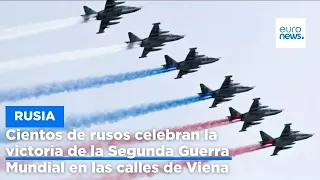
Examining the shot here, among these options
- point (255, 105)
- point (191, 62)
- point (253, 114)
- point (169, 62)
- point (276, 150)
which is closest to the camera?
point (169, 62)

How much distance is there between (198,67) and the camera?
71.8m

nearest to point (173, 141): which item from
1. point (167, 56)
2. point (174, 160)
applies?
point (174, 160)

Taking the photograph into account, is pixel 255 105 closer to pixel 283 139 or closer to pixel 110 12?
pixel 283 139

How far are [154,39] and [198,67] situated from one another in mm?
3856

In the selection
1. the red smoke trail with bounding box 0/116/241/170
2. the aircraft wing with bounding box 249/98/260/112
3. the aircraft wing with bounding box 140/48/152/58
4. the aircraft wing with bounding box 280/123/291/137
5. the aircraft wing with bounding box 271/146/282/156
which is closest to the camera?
the red smoke trail with bounding box 0/116/241/170

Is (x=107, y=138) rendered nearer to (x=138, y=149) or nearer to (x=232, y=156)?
(x=138, y=149)

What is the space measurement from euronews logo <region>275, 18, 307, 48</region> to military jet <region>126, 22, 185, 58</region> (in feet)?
22.6

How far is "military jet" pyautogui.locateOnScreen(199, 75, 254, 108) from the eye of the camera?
7188 centimetres

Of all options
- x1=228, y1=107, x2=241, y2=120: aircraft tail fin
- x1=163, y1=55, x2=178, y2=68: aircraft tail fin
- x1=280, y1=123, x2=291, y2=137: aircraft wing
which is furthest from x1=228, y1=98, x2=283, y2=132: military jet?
x1=163, y1=55, x2=178, y2=68: aircraft tail fin

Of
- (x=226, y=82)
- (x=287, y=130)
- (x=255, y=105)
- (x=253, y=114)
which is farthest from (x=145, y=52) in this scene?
(x=287, y=130)

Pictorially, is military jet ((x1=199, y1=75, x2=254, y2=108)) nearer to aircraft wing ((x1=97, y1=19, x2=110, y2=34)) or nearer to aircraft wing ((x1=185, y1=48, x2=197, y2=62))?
aircraft wing ((x1=185, y1=48, x2=197, y2=62))

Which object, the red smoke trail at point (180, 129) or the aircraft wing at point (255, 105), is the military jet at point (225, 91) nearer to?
the aircraft wing at point (255, 105)

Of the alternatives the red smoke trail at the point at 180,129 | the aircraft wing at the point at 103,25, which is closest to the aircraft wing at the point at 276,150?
the red smoke trail at the point at 180,129

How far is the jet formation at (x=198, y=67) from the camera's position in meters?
69.5
